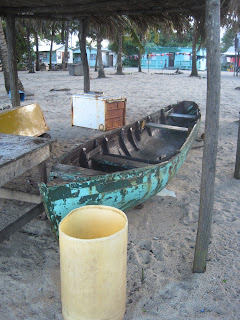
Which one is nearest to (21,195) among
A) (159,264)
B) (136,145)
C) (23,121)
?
(159,264)

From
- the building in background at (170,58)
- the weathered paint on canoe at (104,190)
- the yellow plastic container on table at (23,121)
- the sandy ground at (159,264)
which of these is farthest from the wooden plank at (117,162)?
the building in background at (170,58)

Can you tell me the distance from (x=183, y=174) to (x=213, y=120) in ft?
9.18

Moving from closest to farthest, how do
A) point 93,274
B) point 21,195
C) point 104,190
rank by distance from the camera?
point 93,274, point 104,190, point 21,195

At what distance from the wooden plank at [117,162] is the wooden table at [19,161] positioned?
94 centimetres

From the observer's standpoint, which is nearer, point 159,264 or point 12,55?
point 159,264

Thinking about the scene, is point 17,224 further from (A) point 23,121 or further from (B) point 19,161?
(A) point 23,121

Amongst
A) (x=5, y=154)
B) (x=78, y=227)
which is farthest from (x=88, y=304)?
(x=5, y=154)

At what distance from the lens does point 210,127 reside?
9.32ft

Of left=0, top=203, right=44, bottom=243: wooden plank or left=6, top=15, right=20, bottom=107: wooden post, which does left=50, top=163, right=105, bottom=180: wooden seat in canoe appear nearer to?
left=0, top=203, right=44, bottom=243: wooden plank

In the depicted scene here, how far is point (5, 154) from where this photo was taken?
2.91 metres

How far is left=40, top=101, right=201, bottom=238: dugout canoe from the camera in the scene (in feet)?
9.25

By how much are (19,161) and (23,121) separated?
116 inches

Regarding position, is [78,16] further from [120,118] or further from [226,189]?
[226,189]

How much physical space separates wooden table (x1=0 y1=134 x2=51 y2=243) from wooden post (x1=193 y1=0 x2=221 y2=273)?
1.74m
